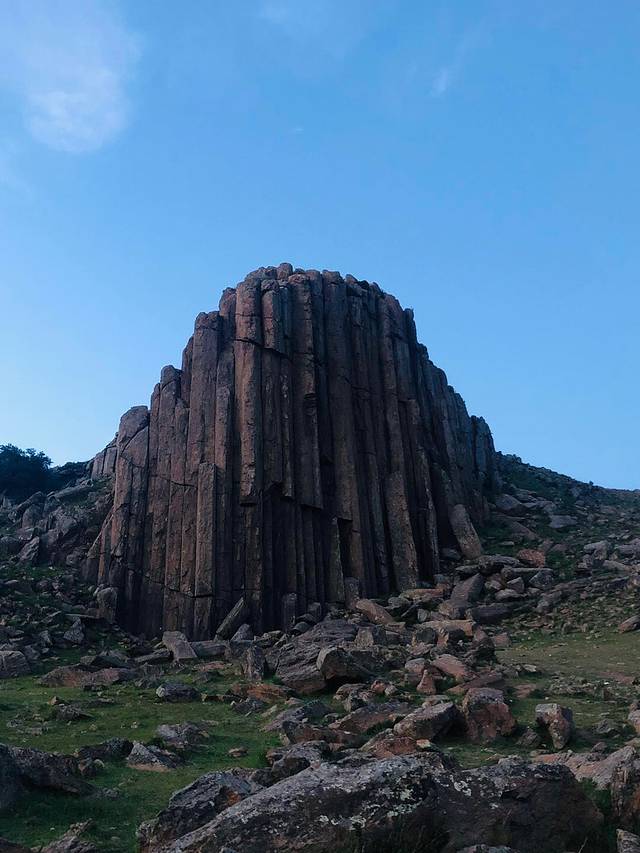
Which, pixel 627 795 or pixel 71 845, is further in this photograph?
pixel 627 795

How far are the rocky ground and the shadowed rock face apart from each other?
2011 millimetres

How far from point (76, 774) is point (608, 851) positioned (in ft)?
25.4

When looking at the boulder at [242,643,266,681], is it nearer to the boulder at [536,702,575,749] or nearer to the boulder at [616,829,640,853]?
the boulder at [536,702,575,749]

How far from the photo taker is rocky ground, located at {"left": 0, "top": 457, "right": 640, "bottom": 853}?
8.11 meters

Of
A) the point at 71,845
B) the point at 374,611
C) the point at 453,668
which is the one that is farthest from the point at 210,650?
the point at 71,845

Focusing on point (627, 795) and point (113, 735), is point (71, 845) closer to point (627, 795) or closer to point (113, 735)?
point (627, 795)

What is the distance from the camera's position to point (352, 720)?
15.4 m

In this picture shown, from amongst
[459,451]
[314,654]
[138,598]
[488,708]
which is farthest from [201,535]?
[488,708]

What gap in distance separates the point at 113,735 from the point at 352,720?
500 cm

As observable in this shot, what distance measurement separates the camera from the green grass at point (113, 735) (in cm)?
1007

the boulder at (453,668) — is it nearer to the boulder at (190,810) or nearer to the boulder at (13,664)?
the boulder at (190,810)

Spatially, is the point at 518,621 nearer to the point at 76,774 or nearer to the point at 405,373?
the point at 405,373

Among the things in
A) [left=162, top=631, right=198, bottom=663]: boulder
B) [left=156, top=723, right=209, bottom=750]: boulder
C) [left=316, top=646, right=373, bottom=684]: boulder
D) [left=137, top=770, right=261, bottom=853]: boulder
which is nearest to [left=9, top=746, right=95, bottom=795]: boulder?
[left=137, top=770, right=261, bottom=853]: boulder

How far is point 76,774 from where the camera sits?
39.8ft
